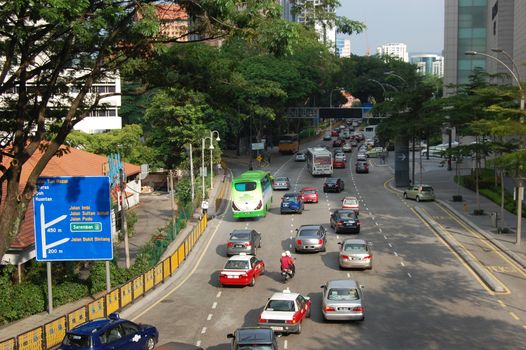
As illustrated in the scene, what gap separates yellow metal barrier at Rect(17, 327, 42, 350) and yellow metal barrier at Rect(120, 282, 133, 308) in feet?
17.8

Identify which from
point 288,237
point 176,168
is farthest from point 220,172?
point 288,237

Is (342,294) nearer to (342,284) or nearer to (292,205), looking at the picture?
(342,284)

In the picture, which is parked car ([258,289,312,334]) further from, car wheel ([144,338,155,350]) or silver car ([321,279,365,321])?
car wheel ([144,338,155,350])

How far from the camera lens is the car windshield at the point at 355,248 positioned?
3241 centimetres

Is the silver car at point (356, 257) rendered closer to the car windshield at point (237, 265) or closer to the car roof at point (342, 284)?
the car windshield at point (237, 265)

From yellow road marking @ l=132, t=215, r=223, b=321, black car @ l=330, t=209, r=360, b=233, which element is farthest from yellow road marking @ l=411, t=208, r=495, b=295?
yellow road marking @ l=132, t=215, r=223, b=321

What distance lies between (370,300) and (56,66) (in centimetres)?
1539

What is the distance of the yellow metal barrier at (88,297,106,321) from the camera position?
23.1m

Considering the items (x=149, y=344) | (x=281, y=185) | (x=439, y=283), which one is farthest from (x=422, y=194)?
(x=149, y=344)

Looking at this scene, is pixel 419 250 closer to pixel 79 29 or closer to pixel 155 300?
A: pixel 155 300

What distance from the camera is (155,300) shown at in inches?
1104

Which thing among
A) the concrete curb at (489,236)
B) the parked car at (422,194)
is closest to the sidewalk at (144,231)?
the parked car at (422,194)

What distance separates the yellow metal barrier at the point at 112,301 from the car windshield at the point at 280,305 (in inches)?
236

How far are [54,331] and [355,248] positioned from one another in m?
16.0
